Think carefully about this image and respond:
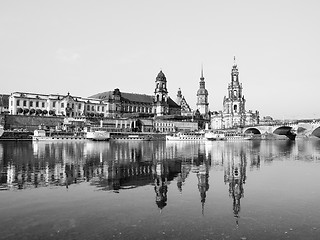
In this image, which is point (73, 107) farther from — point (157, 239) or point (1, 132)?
point (157, 239)

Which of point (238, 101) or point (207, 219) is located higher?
point (238, 101)

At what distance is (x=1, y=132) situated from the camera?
75375mm

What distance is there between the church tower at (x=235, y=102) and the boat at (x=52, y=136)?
8276 centimetres

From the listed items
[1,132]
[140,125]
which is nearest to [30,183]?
[1,132]

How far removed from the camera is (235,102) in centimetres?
14375

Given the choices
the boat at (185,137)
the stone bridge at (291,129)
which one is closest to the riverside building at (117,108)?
the boat at (185,137)

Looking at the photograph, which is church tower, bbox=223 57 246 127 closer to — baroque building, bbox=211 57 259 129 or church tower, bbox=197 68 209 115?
baroque building, bbox=211 57 259 129

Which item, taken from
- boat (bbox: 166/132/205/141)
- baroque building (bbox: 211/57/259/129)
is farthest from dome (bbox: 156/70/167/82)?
boat (bbox: 166/132/205/141)

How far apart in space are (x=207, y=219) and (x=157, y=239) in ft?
8.83

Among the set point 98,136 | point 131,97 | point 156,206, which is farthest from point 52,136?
point 156,206

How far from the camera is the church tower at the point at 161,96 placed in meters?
129

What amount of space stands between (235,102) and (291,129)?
41.0 meters

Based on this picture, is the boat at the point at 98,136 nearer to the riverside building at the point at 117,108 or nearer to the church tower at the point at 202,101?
the riverside building at the point at 117,108

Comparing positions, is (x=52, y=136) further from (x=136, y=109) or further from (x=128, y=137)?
(x=136, y=109)
